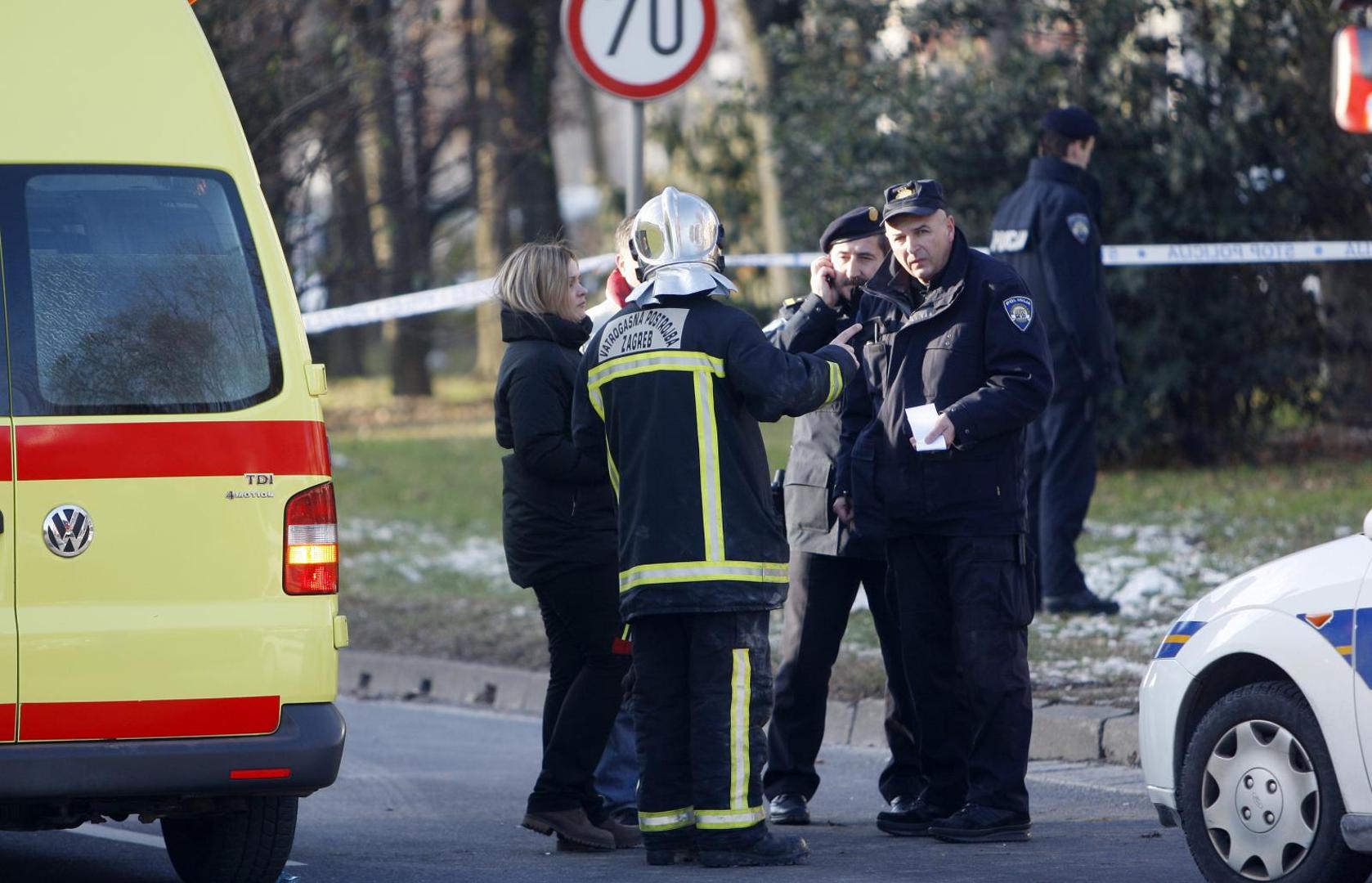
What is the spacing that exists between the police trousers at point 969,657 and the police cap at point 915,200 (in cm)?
97

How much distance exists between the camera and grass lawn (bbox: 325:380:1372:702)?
28.8ft

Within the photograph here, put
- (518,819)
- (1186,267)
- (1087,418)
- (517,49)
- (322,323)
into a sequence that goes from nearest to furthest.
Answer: (518,819) → (1087,418) → (322,323) → (1186,267) → (517,49)

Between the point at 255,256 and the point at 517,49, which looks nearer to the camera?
the point at 255,256

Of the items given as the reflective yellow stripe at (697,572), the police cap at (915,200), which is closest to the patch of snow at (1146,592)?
the police cap at (915,200)

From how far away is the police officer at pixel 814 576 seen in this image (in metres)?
6.55

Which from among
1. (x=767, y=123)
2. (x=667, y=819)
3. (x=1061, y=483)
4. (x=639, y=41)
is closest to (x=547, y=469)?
(x=667, y=819)

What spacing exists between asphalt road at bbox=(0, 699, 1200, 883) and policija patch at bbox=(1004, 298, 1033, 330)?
1.54 meters

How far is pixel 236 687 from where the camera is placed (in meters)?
5.00

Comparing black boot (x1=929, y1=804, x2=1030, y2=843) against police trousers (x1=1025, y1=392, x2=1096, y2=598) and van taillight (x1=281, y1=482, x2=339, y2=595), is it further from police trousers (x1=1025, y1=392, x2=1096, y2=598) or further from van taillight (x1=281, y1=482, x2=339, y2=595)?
police trousers (x1=1025, y1=392, x2=1096, y2=598)

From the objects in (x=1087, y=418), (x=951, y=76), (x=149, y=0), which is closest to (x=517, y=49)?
(x=951, y=76)

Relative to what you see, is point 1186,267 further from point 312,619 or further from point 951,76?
point 312,619

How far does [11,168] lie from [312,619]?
1.31 meters

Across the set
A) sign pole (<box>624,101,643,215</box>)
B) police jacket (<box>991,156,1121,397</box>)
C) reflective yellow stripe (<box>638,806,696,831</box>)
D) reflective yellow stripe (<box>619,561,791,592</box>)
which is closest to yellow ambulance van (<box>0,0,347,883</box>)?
reflective yellow stripe (<box>619,561,791,592</box>)

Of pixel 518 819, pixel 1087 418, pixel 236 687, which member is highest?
pixel 1087 418
